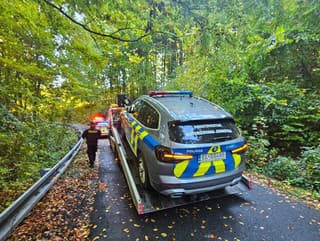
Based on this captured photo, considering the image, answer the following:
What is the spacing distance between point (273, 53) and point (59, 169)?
27.2 feet

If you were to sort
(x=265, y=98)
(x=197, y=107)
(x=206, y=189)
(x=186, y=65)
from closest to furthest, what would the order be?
(x=206, y=189) < (x=197, y=107) < (x=265, y=98) < (x=186, y=65)

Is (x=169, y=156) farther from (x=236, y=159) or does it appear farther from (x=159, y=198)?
(x=236, y=159)

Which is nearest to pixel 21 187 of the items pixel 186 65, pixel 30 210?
pixel 30 210

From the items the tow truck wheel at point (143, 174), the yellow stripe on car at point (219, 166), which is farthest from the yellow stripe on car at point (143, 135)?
the yellow stripe on car at point (219, 166)

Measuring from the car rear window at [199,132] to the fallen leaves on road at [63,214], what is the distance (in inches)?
76.1

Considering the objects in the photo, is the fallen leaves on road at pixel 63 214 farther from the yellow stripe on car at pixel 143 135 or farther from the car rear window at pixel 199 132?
the car rear window at pixel 199 132

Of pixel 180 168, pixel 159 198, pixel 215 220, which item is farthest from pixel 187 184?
pixel 215 220

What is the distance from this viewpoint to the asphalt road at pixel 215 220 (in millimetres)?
2648

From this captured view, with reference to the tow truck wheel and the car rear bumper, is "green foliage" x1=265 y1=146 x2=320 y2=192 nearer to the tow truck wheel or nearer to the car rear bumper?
the car rear bumper

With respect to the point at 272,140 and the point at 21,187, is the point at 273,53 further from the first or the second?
the point at 21,187

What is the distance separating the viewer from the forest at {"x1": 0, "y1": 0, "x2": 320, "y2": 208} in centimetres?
380

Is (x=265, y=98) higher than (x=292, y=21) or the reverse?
the reverse

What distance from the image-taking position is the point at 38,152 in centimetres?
652

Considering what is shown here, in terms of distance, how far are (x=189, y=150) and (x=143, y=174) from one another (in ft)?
3.91
